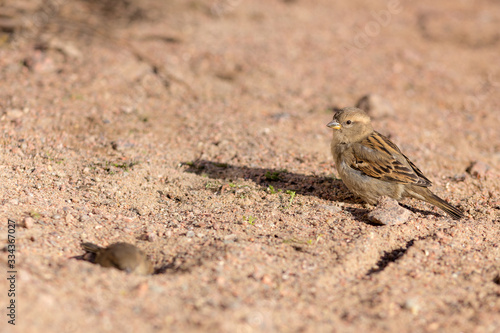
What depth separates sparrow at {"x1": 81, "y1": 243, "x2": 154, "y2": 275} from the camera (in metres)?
3.76

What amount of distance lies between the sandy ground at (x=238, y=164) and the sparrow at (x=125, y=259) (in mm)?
145

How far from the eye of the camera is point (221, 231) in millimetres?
4551

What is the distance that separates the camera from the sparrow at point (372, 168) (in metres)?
5.20

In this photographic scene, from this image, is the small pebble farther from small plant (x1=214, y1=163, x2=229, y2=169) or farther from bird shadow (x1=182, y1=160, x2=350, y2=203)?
small plant (x1=214, y1=163, x2=229, y2=169)

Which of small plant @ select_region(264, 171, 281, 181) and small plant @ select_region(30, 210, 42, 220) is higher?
small plant @ select_region(264, 171, 281, 181)

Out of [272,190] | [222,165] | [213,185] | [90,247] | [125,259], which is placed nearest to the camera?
[125,259]

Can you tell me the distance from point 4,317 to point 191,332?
1.10 m

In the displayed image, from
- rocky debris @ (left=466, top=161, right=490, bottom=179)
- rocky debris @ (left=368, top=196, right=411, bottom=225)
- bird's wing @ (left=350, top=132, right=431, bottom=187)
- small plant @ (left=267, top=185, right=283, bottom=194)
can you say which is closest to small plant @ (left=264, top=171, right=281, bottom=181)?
small plant @ (left=267, top=185, right=283, bottom=194)

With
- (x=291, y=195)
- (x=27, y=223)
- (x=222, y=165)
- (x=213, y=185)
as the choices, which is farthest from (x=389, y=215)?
(x=27, y=223)

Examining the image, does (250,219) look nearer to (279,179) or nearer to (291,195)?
(291,195)

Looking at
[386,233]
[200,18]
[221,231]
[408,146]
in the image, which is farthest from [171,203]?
[200,18]

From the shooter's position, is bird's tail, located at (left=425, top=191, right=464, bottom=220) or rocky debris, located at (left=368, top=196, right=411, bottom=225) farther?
bird's tail, located at (left=425, top=191, right=464, bottom=220)

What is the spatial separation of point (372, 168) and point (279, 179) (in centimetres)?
113

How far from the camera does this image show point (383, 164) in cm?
535
